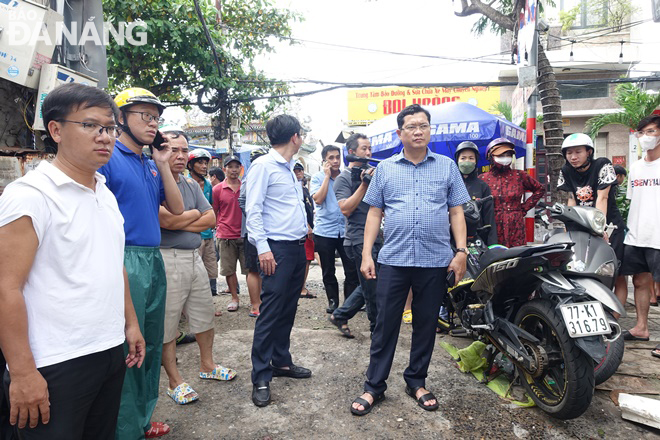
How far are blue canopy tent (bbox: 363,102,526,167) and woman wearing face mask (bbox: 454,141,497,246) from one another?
94.7 inches

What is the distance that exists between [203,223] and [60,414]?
67.3 inches

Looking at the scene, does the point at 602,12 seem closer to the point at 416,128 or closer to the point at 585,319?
the point at 416,128

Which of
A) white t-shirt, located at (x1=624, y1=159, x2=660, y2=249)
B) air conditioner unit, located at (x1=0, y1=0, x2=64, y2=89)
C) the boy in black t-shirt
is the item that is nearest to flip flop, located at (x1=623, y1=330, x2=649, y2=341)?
the boy in black t-shirt

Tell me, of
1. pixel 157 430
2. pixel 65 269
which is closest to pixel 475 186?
pixel 157 430

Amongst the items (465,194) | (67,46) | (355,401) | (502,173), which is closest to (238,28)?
(67,46)

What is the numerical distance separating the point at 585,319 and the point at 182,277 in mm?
2557

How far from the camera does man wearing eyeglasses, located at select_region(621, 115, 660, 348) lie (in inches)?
147

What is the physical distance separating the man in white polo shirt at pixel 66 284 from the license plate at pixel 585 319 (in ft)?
7.66

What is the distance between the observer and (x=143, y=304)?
2.20 m

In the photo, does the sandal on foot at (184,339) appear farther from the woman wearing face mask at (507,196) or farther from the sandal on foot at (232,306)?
the woman wearing face mask at (507,196)

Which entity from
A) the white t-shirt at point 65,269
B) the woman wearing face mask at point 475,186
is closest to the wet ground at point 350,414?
the woman wearing face mask at point 475,186

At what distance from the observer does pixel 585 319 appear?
2.38m

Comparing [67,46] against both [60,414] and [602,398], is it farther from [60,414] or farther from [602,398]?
[602,398]

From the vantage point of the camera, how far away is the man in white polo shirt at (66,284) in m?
1.25
